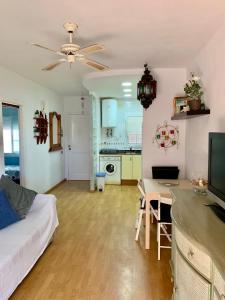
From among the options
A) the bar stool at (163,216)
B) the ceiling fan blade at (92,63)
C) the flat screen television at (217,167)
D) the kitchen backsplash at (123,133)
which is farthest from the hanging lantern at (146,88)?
the kitchen backsplash at (123,133)

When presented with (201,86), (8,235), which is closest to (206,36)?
(201,86)

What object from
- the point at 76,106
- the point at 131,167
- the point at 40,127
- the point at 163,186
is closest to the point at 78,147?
the point at 76,106

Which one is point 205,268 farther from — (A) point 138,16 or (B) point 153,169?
(B) point 153,169

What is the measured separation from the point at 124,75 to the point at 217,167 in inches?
104

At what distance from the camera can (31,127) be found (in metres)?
5.14

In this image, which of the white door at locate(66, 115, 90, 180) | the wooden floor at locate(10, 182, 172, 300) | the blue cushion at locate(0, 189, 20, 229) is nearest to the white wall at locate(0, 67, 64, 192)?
the white door at locate(66, 115, 90, 180)

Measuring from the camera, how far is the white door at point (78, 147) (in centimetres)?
725

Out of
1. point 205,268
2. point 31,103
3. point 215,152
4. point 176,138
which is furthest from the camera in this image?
point 31,103

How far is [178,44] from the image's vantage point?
3.01 meters

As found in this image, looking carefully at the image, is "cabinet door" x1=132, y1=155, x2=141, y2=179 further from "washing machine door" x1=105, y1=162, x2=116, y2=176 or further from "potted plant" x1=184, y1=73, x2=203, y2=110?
"potted plant" x1=184, y1=73, x2=203, y2=110

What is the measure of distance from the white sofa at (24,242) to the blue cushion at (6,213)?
0.06 m

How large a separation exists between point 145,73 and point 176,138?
121cm

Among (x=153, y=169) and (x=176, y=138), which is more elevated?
(x=176, y=138)

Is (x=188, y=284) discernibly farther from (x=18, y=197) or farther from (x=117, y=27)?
(x=117, y=27)
